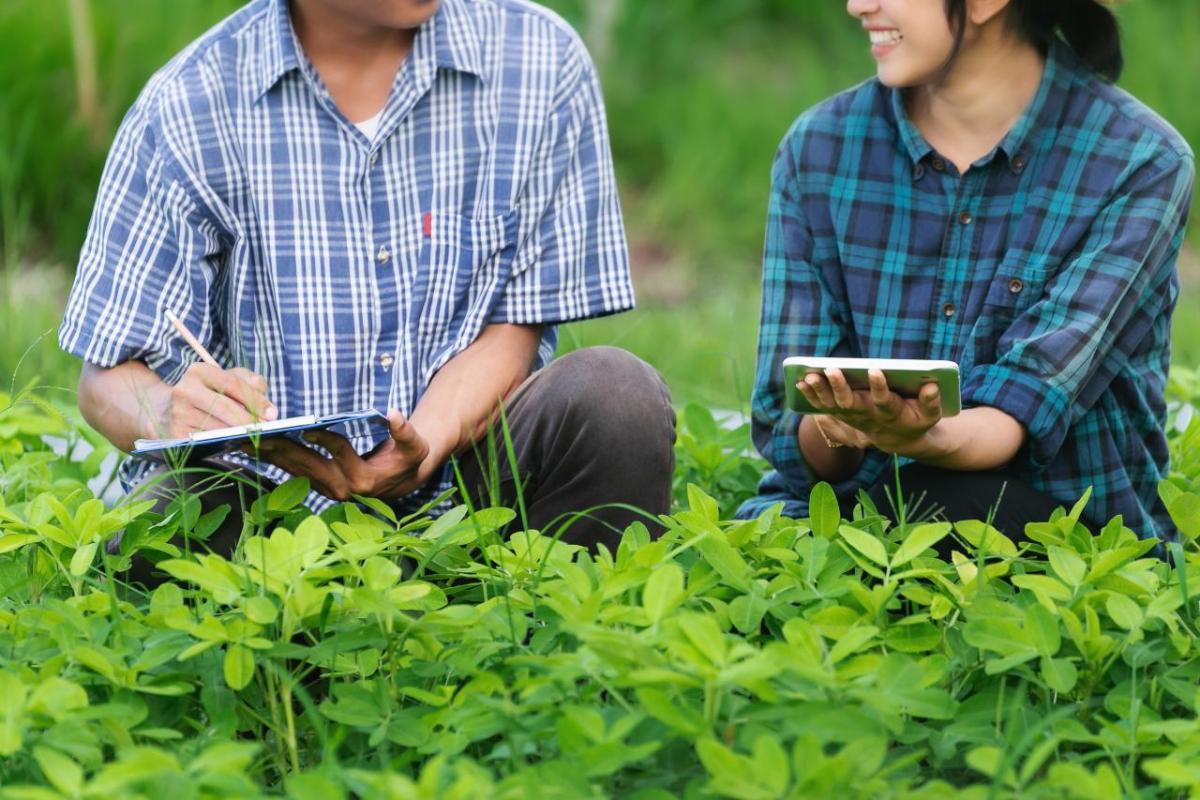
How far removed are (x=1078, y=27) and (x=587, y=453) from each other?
95 centimetres

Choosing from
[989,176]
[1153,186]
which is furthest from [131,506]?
[1153,186]

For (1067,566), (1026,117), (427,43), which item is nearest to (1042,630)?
(1067,566)

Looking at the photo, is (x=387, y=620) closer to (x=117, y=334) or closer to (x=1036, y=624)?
(x=1036, y=624)

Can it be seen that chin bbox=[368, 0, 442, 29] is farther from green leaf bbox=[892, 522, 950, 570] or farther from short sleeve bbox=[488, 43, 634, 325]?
green leaf bbox=[892, 522, 950, 570]

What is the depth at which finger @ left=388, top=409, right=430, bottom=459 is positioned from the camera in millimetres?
2279

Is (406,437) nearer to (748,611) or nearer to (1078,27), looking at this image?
(748,611)

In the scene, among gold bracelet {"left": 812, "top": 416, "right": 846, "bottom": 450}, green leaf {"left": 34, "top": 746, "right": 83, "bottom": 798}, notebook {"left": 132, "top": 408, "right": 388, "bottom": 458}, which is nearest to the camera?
green leaf {"left": 34, "top": 746, "right": 83, "bottom": 798}

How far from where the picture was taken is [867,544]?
1946mm

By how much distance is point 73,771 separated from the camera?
1531 millimetres

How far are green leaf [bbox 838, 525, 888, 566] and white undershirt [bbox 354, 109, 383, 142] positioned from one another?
3.46 feet

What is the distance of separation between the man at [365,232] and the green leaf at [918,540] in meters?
0.59

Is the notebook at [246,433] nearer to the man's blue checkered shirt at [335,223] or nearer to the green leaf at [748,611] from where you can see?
the man's blue checkered shirt at [335,223]

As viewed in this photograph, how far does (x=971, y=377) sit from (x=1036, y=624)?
740mm

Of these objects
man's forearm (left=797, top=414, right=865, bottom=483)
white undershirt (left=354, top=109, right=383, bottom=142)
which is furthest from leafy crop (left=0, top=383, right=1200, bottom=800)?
white undershirt (left=354, top=109, right=383, bottom=142)
